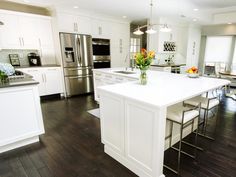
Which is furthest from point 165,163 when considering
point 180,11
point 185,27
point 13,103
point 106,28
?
point 185,27

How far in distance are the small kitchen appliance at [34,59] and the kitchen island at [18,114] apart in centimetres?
259

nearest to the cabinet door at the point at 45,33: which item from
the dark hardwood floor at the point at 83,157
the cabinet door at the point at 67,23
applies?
the cabinet door at the point at 67,23

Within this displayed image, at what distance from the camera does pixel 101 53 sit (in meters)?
5.47

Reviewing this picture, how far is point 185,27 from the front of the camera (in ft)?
21.8

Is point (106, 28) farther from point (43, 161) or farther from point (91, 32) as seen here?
point (43, 161)

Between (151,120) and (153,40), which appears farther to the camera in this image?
(153,40)

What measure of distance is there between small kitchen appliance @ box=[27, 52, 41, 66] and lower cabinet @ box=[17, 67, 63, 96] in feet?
1.30

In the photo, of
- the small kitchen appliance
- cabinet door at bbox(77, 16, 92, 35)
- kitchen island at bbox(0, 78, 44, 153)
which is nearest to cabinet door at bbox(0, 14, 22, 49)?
the small kitchen appliance

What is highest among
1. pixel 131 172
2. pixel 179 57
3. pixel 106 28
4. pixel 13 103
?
pixel 106 28

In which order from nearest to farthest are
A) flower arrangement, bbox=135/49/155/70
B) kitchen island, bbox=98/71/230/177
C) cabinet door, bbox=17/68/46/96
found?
kitchen island, bbox=98/71/230/177, flower arrangement, bbox=135/49/155/70, cabinet door, bbox=17/68/46/96

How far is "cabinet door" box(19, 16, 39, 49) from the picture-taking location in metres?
4.32

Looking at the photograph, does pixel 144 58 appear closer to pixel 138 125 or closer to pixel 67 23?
pixel 138 125

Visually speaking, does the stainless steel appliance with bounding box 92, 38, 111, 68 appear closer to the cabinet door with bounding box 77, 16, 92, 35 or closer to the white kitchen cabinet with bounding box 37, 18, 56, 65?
the cabinet door with bounding box 77, 16, 92, 35

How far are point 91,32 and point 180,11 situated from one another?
9.45ft
